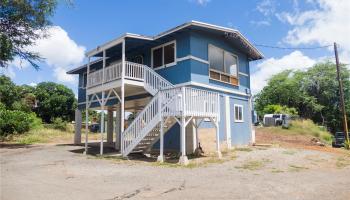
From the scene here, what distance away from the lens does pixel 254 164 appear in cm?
1238

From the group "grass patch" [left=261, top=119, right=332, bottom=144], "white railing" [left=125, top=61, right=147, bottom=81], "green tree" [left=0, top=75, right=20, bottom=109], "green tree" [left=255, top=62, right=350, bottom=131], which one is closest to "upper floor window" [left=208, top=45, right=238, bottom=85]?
"white railing" [left=125, top=61, right=147, bottom=81]

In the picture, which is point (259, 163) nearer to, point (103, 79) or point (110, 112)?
point (103, 79)

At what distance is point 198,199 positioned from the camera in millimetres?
6676

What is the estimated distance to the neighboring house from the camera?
536 inches

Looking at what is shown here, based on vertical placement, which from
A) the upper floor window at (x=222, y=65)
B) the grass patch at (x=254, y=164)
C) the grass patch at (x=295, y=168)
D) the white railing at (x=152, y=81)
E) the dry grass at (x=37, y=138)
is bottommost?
the grass patch at (x=295, y=168)

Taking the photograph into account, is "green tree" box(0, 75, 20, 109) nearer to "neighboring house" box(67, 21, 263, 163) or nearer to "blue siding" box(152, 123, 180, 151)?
"neighboring house" box(67, 21, 263, 163)

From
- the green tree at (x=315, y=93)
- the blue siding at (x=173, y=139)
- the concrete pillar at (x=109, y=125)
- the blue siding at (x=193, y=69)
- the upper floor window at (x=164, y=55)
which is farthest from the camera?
the green tree at (x=315, y=93)

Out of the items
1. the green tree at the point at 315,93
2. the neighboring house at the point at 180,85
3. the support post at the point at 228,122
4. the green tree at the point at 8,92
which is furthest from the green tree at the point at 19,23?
the green tree at the point at 315,93

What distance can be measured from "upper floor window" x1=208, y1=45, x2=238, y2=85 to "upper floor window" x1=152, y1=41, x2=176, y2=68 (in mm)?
2244

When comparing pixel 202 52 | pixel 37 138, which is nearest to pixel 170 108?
pixel 202 52

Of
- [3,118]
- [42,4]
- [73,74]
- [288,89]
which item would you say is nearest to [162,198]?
[42,4]

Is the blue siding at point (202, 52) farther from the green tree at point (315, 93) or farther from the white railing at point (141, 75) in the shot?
the green tree at point (315, 93)

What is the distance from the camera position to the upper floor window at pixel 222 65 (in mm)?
18219

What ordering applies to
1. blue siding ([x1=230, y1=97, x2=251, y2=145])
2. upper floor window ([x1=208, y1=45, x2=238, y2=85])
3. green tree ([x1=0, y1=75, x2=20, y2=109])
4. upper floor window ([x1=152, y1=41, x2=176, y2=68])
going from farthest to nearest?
green tree ([x1=0, y1=75, x2=20, y2=109]), blue siding ([x1=230, y1=97, x2=251, y2=145]), upper floor window ([x1=208, y1=45, x2=238, y2=85]), upper floor window ([x1=152, y1=41, x2=176, y2=68])
